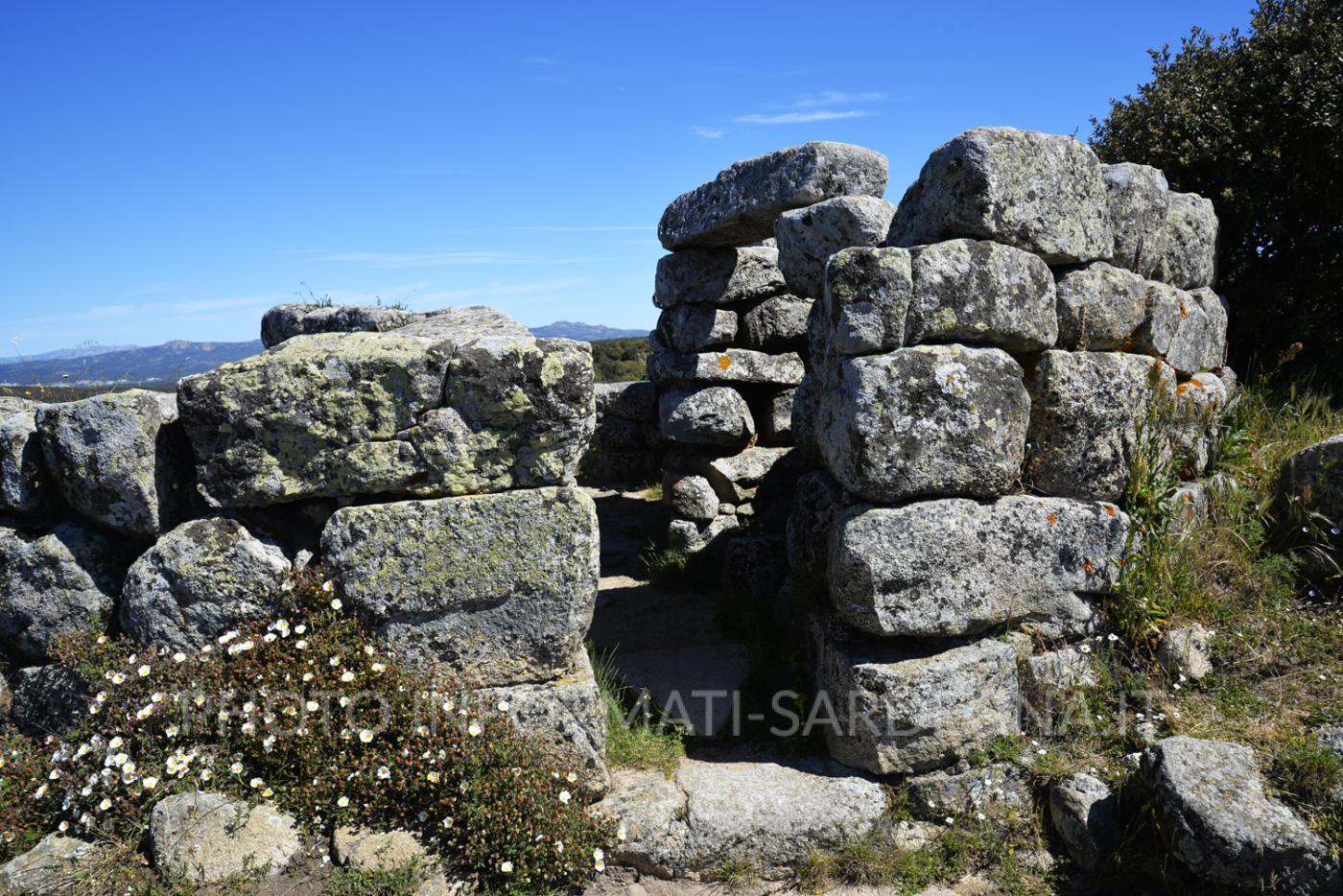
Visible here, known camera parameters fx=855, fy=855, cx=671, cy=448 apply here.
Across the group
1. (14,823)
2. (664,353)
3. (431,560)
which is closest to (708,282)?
(664,353)

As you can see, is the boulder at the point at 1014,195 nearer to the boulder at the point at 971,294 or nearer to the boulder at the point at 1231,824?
the boulder at the point at 971,294

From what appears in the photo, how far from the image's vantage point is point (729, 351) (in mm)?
8180

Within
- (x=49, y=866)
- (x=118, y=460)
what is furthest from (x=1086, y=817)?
(x=118, y=460)

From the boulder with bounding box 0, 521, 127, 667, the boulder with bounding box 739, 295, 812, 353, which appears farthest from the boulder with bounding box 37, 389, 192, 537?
the boulder with bounding box 739, 295, 812, 353

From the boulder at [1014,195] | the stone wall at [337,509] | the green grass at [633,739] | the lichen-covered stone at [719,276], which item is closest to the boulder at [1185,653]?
the boulder at [1014,195]

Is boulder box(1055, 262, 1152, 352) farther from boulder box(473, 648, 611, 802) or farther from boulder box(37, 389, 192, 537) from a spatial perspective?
boulder box(37, 389, 192, 537)

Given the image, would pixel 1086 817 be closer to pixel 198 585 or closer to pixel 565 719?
pixel 565 719

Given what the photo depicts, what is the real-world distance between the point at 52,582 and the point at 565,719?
235cm

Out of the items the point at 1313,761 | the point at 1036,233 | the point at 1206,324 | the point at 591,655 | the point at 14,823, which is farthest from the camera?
the point at 1206,324

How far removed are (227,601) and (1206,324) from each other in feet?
20.0

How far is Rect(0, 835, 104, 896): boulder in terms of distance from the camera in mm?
3188

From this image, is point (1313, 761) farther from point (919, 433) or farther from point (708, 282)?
point (708, 282)

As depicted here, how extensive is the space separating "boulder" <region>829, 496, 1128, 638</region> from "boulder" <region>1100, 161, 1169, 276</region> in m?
1.60

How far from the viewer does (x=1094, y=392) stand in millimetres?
4418
